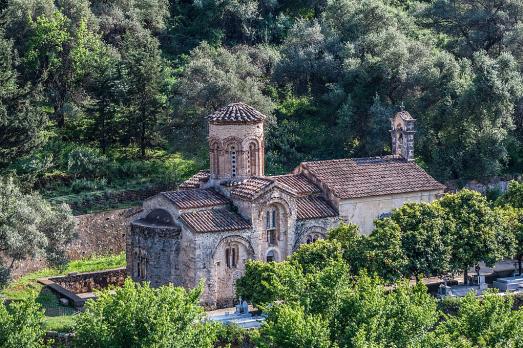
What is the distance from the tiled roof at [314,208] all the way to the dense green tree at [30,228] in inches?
454

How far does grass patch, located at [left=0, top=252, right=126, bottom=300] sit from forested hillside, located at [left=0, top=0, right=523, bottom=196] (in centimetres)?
568

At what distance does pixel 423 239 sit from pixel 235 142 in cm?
1082

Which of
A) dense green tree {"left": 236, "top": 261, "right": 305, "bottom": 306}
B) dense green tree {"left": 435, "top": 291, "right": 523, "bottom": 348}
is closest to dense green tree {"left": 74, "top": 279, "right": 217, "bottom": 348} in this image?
dense green tree {"left": 236, "top": 261, "right": 305, "bottom": 306}

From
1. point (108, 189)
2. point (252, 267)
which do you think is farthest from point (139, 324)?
point (108, 189)

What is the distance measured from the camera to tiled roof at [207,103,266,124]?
206ft

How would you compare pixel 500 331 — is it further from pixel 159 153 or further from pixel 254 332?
pixel 159 153

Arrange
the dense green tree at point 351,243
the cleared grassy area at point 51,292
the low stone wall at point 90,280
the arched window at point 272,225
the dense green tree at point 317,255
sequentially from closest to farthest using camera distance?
1. the dense green tree at point 317,255
2. the cleared grassy area at point 51,292
3. the dense green tree at point 351,243
4. the arched window at point 272,225
5. the low stone wall at point 90,280

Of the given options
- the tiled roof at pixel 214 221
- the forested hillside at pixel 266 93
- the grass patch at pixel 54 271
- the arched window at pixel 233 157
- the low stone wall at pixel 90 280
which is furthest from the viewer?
the forested hillside at pixel 266 93

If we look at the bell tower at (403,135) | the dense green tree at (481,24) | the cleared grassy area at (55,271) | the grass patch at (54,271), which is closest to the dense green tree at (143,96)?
the grass patch at (54,271)

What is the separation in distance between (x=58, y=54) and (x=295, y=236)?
23.9 metres

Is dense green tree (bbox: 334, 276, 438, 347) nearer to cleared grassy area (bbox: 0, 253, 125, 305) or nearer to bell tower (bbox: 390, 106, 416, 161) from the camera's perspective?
bell tower (bbox: 390, 106, 416, 161)

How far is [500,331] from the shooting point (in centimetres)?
4888

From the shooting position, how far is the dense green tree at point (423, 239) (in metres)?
59.3

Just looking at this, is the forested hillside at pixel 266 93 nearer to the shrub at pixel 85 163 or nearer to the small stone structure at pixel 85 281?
the shrub at pixel 85 163
